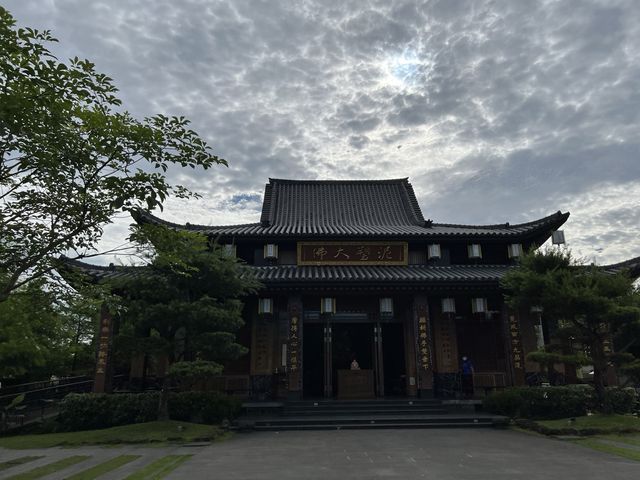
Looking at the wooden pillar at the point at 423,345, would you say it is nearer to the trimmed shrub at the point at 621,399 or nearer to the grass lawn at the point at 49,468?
the trimmed shrub at the point at 621,399

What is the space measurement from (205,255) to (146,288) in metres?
1.95

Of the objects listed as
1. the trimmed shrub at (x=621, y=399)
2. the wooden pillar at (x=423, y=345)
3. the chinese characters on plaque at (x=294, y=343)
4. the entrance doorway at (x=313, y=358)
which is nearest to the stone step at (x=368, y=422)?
the wooden pillar at (x=423, y=345)

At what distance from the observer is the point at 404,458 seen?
28.3 ft

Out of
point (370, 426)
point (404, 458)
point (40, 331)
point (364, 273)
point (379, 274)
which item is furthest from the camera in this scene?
point (364, 273)

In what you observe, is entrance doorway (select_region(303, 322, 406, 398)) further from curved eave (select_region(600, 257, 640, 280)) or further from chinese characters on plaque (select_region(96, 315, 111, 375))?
curved eave (select_region(600, 257, 640, 280))

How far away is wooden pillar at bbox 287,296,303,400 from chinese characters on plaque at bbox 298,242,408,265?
109 inches

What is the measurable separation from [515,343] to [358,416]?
6781mm

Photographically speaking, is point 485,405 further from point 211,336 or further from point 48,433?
point 48,433

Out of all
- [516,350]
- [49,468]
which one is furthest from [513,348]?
[49,468]

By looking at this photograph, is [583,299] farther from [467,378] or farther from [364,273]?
[364,273]

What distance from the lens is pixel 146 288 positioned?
12.4 metres

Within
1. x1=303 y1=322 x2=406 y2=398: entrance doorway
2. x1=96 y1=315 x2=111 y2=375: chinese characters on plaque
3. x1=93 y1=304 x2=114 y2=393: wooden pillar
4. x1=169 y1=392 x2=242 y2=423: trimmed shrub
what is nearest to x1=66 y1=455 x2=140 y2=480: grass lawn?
x1=169 y1=392 x2=242 y2=423: trimmed shrub

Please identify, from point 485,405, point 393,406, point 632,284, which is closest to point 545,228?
point 632,284

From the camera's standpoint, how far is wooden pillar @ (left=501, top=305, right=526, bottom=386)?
15680 mm
